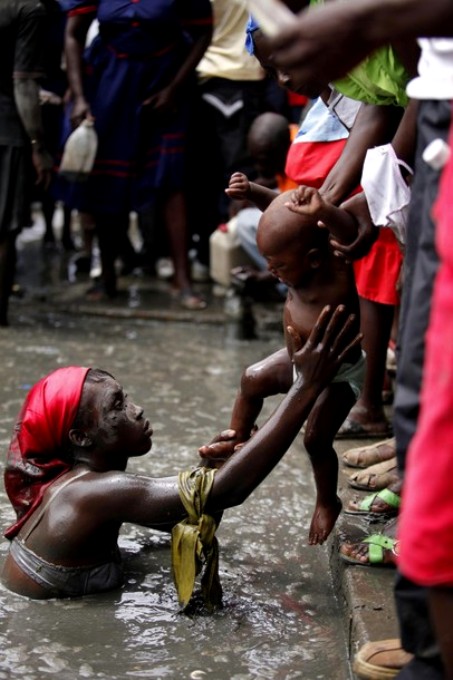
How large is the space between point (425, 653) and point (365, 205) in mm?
1278

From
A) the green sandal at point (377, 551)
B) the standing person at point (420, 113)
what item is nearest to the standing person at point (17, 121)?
the green sandal at point (377, 551)

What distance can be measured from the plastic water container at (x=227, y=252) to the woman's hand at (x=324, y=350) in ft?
13.0

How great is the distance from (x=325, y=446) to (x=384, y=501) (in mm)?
444

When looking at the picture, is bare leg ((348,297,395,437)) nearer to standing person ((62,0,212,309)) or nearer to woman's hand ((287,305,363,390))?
woman's hand ((287,305,363,390))

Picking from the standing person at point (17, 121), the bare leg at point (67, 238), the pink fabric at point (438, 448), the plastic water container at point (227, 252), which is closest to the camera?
the pink fabric at point (438, 448)

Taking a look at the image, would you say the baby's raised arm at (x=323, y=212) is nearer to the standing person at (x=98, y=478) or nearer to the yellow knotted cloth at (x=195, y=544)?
the standing person at (x=98, y=478)

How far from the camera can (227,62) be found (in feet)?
24.7

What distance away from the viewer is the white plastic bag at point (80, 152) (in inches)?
279

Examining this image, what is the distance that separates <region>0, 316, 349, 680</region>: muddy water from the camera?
315 cm

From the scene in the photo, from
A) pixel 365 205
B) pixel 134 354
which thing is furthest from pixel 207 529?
pixel 134 354

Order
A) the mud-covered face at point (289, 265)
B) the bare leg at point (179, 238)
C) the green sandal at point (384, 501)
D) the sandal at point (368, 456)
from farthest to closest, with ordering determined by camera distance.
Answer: the bare leg at point (179, 238) < the sandal at point (368, 456) < the green sandal at point (384, 501) < the mud-covered face at point (289, 265)

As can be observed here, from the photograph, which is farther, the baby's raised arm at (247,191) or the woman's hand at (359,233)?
the baby's raised arm at (247,191)

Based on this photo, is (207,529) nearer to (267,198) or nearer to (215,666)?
(215,666)

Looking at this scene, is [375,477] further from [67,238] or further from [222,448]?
[67,238]
